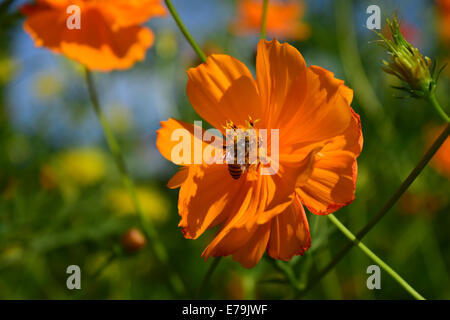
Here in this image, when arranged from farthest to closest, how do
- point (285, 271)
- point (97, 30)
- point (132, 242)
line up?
1. point (97, 30)
2. point (132, 242)
3. point (285, 271)

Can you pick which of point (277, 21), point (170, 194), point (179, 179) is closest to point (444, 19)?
point (277, 21)

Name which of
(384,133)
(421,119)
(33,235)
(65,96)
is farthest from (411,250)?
(65,96)

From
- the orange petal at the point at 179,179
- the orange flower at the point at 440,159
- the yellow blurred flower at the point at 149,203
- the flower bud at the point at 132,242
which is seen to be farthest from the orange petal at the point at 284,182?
the yellow blurred flower at the point at 149,203

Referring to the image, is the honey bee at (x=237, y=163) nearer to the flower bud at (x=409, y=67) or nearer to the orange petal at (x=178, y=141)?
the orange petal at (x=178, y=141)

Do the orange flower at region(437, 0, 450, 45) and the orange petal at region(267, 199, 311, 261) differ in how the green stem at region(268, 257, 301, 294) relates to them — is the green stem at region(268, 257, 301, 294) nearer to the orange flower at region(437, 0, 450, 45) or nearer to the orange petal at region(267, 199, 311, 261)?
the orange petal at region(267, 199, 311, 261)

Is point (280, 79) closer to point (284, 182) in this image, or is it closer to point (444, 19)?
point (284, 182)

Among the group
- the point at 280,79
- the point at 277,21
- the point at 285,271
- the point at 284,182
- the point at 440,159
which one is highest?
the point at 277,21
